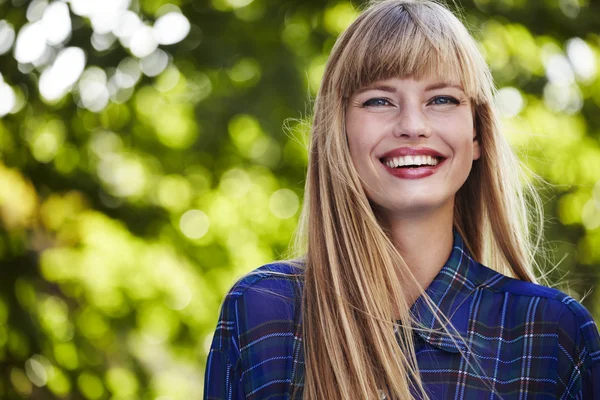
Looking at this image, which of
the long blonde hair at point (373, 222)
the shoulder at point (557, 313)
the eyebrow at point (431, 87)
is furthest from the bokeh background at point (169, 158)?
the shoulder at point (557, 313)

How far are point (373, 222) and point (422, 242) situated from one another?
130mm

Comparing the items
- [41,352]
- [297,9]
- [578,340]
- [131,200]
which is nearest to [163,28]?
[297,9]

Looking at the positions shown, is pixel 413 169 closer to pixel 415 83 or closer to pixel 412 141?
pixel 412 141

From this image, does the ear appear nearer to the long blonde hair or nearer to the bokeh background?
the long blonde hair

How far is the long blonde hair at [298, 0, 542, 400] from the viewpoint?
1963mm

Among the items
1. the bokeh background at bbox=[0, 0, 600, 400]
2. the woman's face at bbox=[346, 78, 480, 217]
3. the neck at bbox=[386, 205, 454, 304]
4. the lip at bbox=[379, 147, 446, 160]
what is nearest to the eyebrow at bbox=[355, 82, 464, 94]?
the woman's face at bbox=[346, 78, 480, 217]

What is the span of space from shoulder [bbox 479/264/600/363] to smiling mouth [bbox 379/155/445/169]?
13.3 inches

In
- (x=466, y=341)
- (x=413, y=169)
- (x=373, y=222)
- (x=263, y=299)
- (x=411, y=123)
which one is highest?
(x=411, y=123)

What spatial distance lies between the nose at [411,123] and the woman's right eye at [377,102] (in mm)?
45

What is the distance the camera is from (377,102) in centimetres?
205

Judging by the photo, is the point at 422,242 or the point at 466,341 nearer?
the point at 466,341

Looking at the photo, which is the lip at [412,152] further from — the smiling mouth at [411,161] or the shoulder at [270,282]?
the shoulder at [270,282]

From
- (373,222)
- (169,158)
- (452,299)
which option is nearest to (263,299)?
A: (373,222)

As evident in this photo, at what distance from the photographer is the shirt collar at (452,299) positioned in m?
1.98
